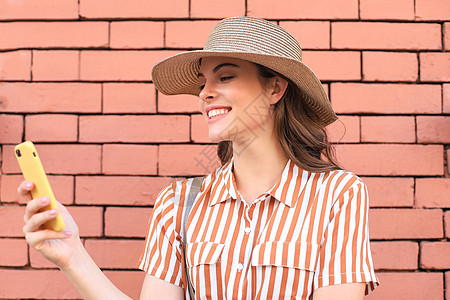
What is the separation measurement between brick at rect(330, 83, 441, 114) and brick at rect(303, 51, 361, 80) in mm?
46

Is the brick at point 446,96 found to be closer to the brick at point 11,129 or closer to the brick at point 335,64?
the brick at point 335,64

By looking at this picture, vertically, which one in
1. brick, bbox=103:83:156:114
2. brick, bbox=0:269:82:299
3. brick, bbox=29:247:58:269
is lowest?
brick, bbox=0:269:82:299

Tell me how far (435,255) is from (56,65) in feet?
6.41

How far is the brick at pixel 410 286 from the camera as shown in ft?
6.65

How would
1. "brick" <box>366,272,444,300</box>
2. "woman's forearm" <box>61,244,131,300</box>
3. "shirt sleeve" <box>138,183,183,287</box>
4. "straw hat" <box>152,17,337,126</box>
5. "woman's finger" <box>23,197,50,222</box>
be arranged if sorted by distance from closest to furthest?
"woman's finger" <box>23,197,50,222</box> < "woman's forearm" <box>61,244,131,300</box> < "straw hat" <box>152,17,337,126</box> < "shirt sleeve" <box>138,183,183,287</box> < "brick" <box>366,272,444,300</box>

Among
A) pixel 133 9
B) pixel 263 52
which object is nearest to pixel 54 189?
pixel 133 9

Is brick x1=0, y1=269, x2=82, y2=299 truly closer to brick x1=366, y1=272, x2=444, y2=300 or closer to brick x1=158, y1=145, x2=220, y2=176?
brick x1=158, y1=145, x2=220, y2=176

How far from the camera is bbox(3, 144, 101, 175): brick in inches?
82.4

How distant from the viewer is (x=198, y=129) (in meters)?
2.09

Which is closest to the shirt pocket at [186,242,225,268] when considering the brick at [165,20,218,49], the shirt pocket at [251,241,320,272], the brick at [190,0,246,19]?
the shirt pocket at [251,241,320,272]

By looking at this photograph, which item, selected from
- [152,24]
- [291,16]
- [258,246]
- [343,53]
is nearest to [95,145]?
[152,24]

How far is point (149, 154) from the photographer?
2086 millimetres

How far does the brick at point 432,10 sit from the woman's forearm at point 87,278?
1.77 m

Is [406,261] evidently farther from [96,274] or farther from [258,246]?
[96,274]
